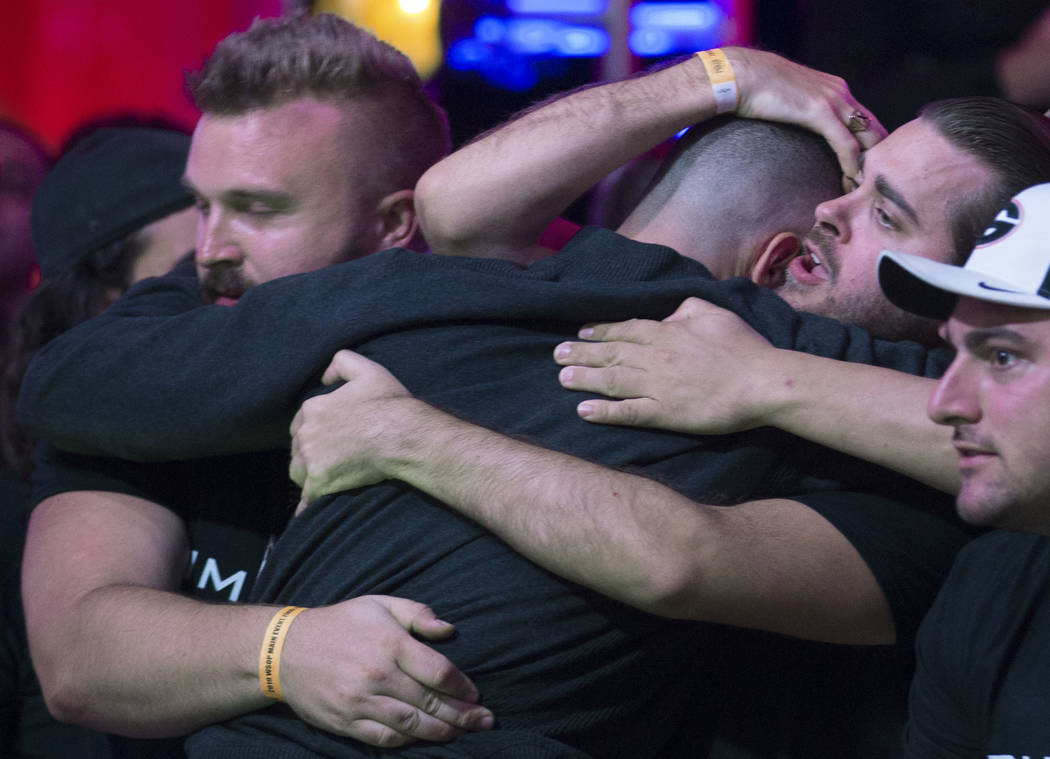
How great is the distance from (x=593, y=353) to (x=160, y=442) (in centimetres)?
73

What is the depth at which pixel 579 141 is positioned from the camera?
210cm

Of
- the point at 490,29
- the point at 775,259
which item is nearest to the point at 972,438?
the point at 775,259

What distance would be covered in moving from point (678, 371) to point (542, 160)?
526 mm

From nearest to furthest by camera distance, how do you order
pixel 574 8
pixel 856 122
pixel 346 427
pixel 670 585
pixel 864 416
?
pixel 670 585
pixel 864 416
pixel 346 427
pixel 856 122
pixel 574 8

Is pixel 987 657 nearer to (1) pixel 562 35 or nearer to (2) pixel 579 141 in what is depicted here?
(2) pixel 579 141

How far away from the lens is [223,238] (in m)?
2.36

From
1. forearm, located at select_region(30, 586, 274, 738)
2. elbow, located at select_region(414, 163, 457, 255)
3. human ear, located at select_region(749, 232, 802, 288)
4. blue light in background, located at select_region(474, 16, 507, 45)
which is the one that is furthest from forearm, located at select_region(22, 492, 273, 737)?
blue light in background, located at select_region(474, 16, 507, 45)

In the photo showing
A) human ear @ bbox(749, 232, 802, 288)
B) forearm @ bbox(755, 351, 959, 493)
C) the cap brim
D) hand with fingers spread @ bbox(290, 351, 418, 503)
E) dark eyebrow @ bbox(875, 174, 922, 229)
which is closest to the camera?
the cap brim

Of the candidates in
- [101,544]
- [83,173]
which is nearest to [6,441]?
[83,173]

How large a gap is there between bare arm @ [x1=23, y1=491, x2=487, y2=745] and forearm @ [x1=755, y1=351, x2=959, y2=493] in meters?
0.59

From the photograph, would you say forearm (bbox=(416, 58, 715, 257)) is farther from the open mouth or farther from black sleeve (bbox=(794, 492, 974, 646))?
black sleeve (bbox=(794, 492, 974, 646))

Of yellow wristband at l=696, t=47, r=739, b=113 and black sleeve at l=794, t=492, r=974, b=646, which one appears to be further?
yellow wristband at l=696, t=47, r=739, b=113

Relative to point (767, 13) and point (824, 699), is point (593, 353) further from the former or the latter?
point (767, 13)

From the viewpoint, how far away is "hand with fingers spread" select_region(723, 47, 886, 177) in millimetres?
2174
